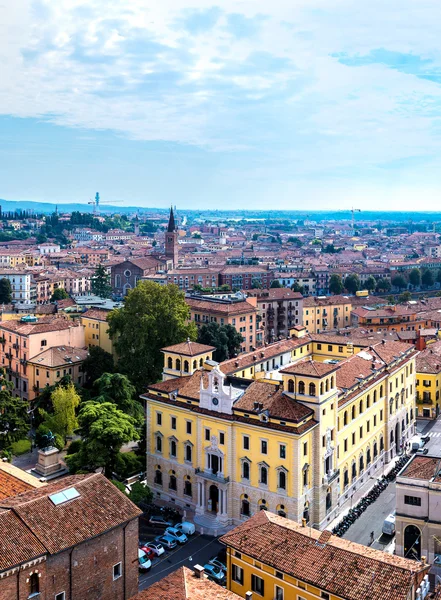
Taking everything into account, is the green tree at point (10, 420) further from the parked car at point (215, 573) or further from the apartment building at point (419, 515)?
the apartment building at point (419, 515)

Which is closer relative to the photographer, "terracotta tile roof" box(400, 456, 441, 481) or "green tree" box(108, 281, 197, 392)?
"terracotta tile roof" box(400, 456, 441, 481)

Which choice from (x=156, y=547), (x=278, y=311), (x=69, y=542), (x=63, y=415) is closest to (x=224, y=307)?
(x=278, y=311)

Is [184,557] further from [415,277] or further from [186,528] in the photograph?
[415,277]

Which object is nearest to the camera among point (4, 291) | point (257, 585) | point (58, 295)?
point (257, 585)

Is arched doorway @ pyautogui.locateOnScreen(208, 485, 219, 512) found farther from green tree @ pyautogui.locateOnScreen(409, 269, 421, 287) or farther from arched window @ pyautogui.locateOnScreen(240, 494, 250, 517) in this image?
green tree @ pyautogui.locateOnScreen(409, 269, 421, 287)

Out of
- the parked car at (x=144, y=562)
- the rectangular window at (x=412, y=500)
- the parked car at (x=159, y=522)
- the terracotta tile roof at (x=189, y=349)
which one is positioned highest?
the terracotta tile roof at (x=189, y=349)

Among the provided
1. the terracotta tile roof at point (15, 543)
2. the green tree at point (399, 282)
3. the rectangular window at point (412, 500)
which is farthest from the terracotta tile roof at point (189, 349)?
the green tree at point (399, 282)

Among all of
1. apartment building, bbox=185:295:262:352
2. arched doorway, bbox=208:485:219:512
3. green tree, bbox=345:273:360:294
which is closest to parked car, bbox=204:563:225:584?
arched doorway, bbox=208:485:219:512

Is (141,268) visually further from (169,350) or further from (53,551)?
(53,551)
